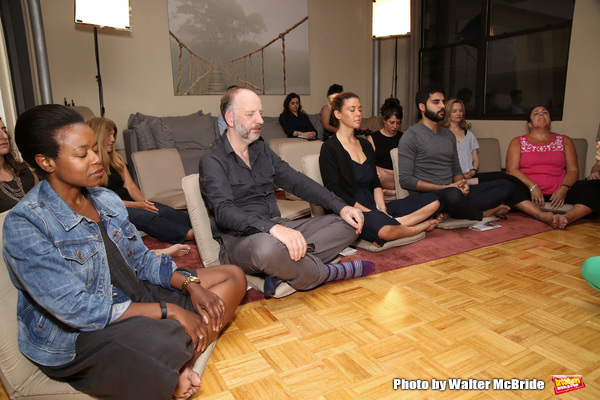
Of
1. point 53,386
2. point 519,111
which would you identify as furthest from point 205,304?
point 519,111

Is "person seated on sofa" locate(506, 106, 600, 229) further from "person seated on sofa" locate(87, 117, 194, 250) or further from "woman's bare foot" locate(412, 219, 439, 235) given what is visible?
"person seated on sofa" locate(87, 117, 194, 250)

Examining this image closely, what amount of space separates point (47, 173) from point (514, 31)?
5404 mm

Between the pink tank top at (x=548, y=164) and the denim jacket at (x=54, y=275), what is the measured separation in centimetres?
342

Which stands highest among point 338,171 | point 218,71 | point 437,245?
point 218,71

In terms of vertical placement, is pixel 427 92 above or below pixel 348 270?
above

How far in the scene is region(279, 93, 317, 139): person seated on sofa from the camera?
551 centimetres

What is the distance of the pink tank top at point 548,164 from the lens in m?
3.42

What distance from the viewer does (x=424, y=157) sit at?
3057 millimetres

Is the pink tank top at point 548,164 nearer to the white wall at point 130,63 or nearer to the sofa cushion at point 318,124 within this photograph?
the sofa cushion at point 318,124

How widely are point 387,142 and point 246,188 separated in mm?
2259

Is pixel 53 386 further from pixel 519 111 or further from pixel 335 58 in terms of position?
pixel 335 58

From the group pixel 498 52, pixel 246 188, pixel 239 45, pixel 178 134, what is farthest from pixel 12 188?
pixel 498 52

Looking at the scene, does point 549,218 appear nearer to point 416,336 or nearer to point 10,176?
point 416,336

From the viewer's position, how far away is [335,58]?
6.48m
